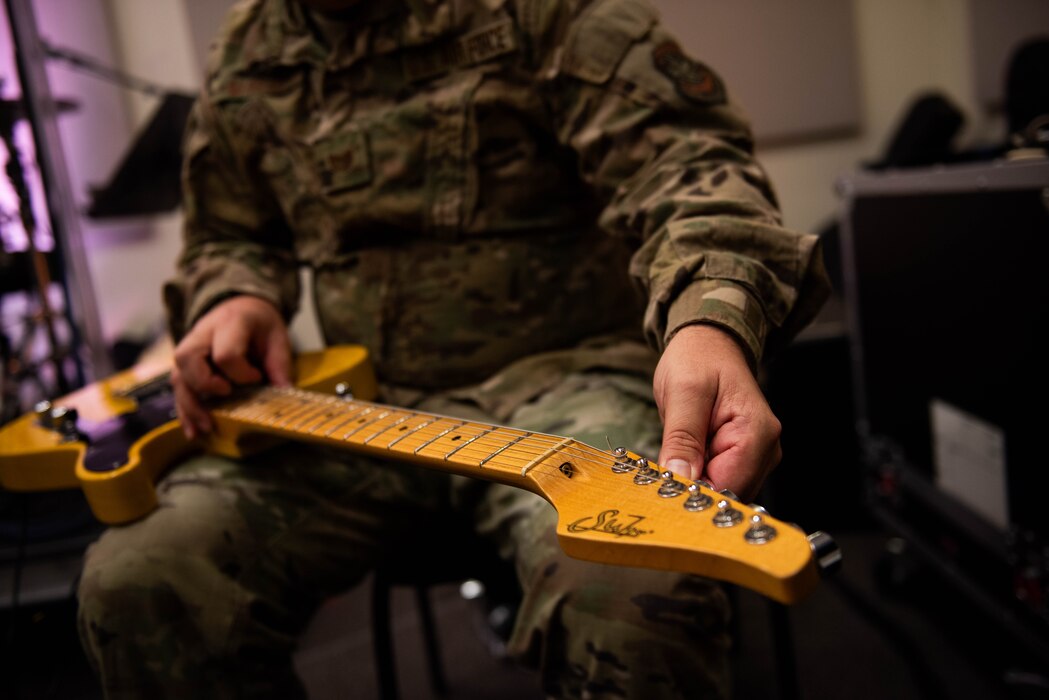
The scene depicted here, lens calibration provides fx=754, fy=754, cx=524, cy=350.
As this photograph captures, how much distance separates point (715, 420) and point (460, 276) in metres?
0.49

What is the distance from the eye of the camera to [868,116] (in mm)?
2648

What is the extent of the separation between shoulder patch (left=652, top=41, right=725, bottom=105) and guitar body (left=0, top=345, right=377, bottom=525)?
0.49 metres

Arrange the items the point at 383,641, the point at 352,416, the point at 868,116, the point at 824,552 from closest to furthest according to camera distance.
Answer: the point at 824,552 < the point at 352,416 < the point at 383,641 < the point at 868,116

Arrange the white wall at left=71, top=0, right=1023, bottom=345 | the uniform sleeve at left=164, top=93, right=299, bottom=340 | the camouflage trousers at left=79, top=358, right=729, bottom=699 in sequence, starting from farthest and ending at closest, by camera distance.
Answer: the white wall at left=71, top=0, right=1023, bottom=345 → the uniform sleeve at left=164, top=93, right=299, bottom=340 → the camouflage trousers at left=79, top=358, right=729, bottom=699

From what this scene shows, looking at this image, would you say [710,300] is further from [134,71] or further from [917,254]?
[134,71]

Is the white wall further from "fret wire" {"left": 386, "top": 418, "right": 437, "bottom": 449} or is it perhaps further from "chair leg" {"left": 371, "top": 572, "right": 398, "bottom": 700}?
"fret wire" {"left": 386, "top": 418, "right": 437, "bottom": 449}

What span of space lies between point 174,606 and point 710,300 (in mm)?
589

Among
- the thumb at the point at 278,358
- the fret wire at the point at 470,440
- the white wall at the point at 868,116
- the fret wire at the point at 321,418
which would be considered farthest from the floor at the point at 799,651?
the white wall at the point at 868,116

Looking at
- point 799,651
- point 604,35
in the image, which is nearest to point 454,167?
point 604,35

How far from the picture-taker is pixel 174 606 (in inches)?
29.1

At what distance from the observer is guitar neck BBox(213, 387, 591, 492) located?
51 cm

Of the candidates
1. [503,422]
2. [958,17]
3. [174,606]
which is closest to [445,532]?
[503,422]

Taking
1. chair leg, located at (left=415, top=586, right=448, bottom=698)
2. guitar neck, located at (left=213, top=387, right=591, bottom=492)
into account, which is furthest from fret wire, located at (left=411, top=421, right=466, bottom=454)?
chair leg, located at (left=415, top=586, right=448, bottom=698)
